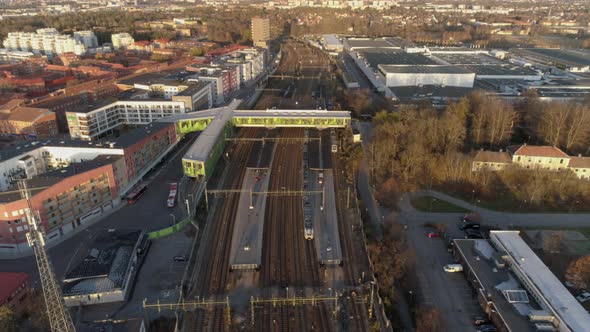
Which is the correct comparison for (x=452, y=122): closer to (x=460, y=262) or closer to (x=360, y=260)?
(x=460, y=262)

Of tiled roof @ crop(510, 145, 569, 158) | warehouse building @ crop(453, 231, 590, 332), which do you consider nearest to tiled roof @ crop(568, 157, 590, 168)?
tiled roof @ crop(510, 145, 569, 158)

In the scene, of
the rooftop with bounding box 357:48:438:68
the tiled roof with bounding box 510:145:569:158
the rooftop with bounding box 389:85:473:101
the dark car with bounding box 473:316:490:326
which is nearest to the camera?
the dark car with bounding box 473:316:490:326

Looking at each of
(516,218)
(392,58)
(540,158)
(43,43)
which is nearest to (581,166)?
(540,158)

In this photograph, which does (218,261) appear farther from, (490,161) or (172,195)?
→ (490,161)

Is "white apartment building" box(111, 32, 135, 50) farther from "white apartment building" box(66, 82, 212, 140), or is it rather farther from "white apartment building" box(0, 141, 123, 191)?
"white apartment building" box(0, 141, 123, 191)

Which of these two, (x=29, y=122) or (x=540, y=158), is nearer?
(x=540, y=158)

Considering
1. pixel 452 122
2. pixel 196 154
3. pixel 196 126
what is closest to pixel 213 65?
pixel 196 126
